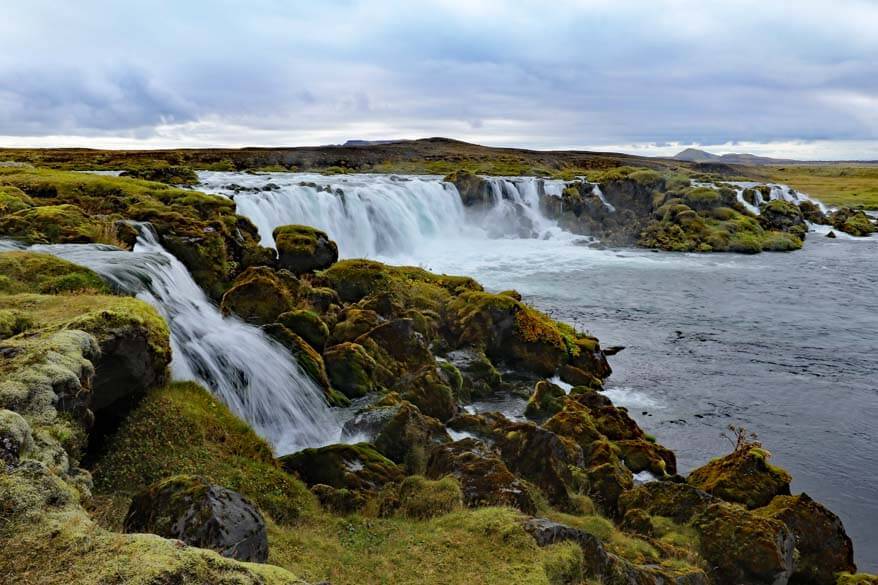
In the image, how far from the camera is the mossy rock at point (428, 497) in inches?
435

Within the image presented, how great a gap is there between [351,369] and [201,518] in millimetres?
10475

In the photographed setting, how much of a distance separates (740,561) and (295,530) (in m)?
8.59

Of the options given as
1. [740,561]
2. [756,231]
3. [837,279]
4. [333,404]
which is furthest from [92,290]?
[756,231]

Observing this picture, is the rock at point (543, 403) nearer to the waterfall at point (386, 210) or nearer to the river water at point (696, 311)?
the river water at point (696, 311)

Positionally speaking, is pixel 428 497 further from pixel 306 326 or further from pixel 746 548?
pixel 306 326

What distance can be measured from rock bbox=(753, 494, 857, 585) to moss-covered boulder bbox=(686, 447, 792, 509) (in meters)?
1.30

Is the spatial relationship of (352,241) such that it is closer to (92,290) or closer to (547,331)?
(547,331)

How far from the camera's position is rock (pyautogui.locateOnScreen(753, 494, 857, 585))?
1295cm

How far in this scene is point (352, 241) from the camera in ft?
147

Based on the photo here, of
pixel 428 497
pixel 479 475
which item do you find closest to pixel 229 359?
pixel 428 497

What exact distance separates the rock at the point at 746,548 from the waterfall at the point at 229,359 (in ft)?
28.6

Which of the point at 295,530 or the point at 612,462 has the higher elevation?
the point at 295,530

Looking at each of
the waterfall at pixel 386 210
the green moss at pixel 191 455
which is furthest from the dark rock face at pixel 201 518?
the waterfall at pixel 386 210

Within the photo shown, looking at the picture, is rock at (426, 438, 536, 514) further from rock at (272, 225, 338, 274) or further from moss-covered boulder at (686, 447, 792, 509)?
rock at (272, 225, 338, 274)
